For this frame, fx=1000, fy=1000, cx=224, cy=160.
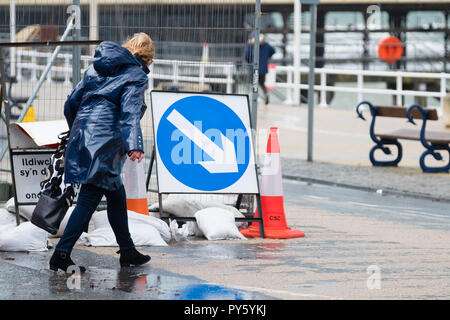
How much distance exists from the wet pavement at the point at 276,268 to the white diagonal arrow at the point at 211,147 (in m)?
0.73

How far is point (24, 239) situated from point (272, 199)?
92.9 inches

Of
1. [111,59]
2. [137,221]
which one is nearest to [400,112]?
[137,221]

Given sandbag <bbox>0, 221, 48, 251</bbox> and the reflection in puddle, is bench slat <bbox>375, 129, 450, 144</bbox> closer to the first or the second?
sandbag <bbox>0, 221, 48, 251</bbox>

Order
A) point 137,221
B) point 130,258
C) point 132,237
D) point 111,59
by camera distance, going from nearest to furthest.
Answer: point 111,59
point 130,258
point 132,237
point 137,221

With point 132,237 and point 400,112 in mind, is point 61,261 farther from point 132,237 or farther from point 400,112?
point 400,112

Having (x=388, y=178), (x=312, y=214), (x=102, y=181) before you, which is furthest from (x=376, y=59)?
(x=102, y=181)

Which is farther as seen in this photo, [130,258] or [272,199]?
[272,199]

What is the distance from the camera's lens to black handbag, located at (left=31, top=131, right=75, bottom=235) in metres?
7.62

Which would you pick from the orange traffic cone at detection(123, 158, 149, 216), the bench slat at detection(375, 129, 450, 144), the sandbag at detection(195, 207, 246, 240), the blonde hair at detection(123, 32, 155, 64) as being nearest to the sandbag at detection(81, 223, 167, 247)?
the orange traffic cone at detection(123, 158, 149, 216)

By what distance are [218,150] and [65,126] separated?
1.40 m

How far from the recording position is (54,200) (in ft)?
25.2

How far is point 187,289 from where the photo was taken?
6570 millimetres

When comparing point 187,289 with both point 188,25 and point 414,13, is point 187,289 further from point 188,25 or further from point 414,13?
point 414,13

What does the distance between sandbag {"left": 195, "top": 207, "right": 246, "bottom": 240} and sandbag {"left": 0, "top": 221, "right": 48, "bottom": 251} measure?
58.3 inches
